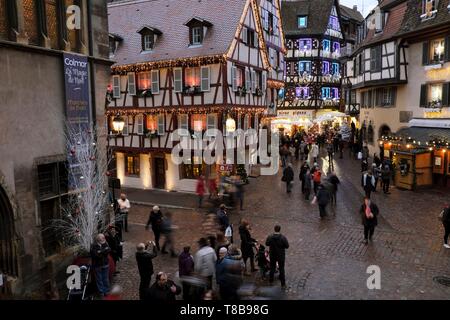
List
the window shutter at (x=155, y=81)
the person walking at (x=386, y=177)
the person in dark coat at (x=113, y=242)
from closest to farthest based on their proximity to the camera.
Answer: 1. the person in dark coat at (x=113, y=242)
2. the person walking at (x=386, y=177)
3. the window shutter at (x=155, y=81)

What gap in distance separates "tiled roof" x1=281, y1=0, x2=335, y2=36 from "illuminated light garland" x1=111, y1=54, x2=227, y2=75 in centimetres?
2491

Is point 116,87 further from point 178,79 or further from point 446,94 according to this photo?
point 446,94

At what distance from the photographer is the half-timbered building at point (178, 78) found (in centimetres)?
2419

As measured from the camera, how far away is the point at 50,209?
38.5 feet

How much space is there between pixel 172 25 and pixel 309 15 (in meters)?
24.9

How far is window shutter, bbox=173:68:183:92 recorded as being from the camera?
24.8m

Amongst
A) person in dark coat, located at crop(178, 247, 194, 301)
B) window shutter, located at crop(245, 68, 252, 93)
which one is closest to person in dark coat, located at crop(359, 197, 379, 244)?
person in dark coat, located at crop(178, 247, 194, 301)

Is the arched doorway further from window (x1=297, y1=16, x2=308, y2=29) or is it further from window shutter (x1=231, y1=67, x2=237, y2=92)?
window (x1=297, y1=16, x2=308, y2=29)

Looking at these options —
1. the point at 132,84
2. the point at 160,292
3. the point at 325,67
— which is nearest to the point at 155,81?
the point at 132,84

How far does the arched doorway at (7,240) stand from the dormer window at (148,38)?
1785cm

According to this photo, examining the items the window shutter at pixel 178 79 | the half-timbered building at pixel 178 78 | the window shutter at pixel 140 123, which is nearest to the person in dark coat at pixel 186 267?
the half-timbered building at pixel 178 78

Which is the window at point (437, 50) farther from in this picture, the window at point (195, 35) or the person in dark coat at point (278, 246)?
→ the person in dark coat at point (278, 246)
